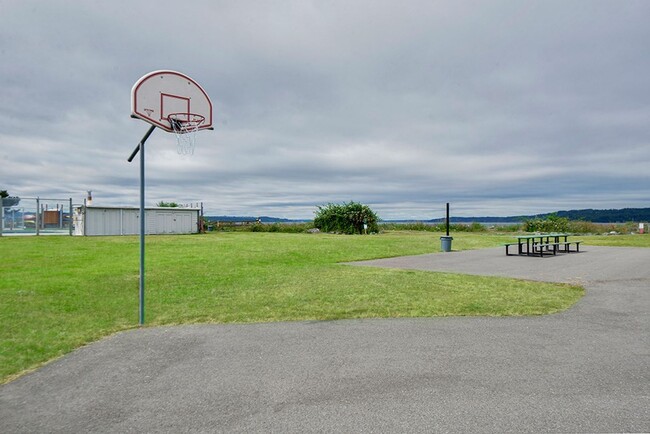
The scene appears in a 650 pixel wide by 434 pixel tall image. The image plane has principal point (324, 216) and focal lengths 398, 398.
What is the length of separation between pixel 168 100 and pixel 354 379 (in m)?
4.86

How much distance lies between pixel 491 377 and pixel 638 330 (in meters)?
2.70

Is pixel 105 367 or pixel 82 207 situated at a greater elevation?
pixel 82 207

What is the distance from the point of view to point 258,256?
13922mm

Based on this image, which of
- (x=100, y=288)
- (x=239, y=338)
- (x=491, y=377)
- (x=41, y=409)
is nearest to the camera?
(x=41, y=409)

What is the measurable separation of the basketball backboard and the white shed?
23.9 metres

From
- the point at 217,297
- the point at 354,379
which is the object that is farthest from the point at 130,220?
the point at 354,379

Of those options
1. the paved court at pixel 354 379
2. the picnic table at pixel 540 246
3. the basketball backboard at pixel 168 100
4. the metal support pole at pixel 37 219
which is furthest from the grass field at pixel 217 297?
the metal support pole at pixel 37 219

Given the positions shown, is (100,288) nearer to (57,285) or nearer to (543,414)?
(57,285)

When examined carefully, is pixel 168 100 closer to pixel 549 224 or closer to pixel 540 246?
pixel 540 246

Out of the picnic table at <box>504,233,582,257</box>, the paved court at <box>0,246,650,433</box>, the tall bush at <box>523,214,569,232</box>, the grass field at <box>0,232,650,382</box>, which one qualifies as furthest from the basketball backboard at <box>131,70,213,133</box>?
the tall bush at <box>523,214,569,232</box>

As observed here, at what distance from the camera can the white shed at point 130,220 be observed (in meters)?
26.7

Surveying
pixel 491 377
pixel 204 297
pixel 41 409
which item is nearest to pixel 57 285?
pixel 204 297

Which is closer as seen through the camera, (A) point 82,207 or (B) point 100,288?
(B) point 100,288

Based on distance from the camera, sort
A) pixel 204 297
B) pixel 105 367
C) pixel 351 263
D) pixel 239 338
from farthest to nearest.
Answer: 1. pixel 351 263
2. pixel 204 297
3. pixel 239 338
4. pixel 105 367
